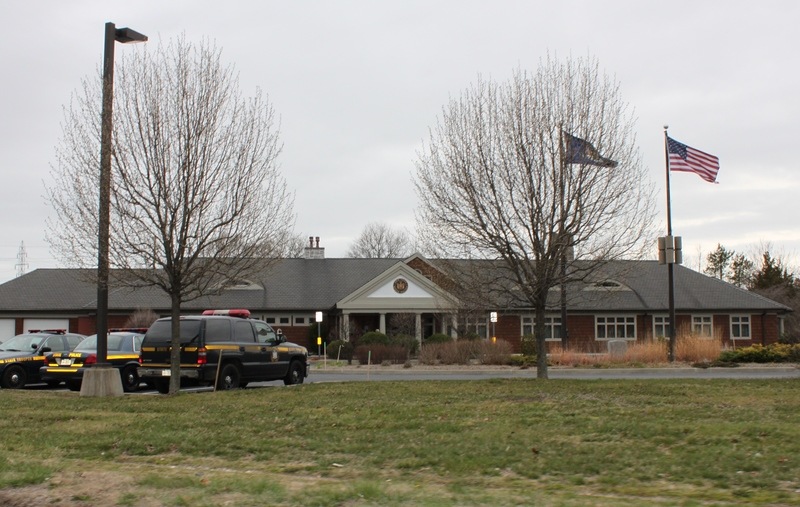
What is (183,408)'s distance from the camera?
1495cm

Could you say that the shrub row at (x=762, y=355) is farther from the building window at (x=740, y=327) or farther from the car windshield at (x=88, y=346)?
the car windshield at (x=88, y=346)

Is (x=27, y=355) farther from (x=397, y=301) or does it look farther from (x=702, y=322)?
(x=702, y=322)

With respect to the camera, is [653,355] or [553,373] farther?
[653,355]

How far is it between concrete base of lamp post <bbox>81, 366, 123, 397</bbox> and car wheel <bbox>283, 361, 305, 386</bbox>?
5.30 metres

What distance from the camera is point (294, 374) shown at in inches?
896

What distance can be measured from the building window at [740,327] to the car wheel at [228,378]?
36.4m

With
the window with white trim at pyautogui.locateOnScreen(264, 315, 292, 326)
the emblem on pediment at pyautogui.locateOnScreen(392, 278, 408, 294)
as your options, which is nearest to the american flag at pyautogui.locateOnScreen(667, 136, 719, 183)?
the emblem on pediment at pyautogui.locateOnScreen(392, 278, 408, 294)

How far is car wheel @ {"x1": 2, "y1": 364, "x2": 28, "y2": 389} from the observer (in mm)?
22656

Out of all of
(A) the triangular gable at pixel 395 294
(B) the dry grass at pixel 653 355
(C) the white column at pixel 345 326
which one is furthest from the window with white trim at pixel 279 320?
(B) the dry grass at pixel 653 355

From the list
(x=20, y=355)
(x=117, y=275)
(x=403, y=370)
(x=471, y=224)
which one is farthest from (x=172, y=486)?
(x=403, y=370)

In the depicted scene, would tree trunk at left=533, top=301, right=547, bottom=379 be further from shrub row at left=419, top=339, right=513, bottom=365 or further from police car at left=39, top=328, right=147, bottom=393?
shrub row at left=419, top=339, right=513, bottom=365

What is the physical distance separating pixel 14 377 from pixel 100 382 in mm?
6232

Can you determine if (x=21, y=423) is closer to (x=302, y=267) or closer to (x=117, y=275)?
(x=117, y=275)

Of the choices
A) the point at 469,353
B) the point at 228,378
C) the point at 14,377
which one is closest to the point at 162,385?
the point at 228,378
